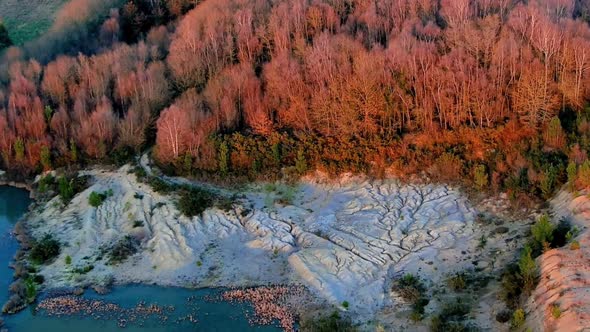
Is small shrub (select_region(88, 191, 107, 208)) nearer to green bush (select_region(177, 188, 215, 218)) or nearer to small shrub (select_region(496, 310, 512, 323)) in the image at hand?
green bush (select_region(177, 188, 215, 218))

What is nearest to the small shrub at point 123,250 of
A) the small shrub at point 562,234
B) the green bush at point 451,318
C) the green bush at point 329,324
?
the green bush at point 329,324

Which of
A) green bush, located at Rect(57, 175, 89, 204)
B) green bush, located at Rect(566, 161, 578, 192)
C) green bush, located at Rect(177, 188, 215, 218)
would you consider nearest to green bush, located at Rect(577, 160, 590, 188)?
green bush, located at Rect(566, 161, 578, 192)

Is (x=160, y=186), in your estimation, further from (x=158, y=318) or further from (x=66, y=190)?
(x=158, y=318)

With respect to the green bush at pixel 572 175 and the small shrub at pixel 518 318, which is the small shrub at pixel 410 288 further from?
the green bush at pixel 572 175

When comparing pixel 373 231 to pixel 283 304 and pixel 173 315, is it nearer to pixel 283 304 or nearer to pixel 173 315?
pixel 283 304

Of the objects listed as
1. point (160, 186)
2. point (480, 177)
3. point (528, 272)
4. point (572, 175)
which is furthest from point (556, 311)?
point (160, 186)

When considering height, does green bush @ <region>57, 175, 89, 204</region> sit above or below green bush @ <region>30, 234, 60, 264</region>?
above

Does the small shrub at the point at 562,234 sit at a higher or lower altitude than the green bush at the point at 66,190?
lower
